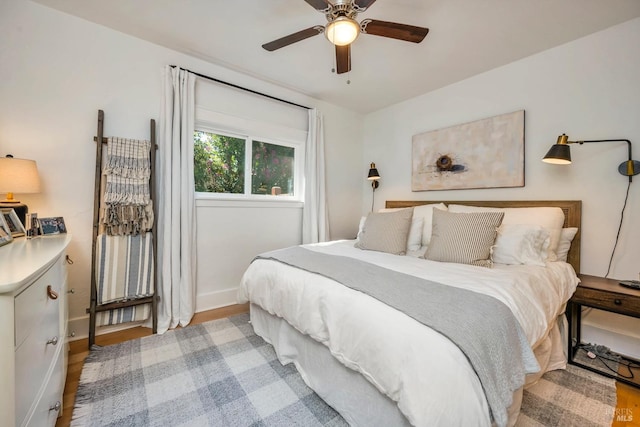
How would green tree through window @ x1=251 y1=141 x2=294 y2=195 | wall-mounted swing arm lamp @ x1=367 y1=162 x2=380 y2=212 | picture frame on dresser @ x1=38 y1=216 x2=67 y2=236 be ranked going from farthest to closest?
wall-mounted swing arm lamp @ x1=367 y1=162 x2=380 y2=212, green tree through window @ x1=251 y1=141 x2=294 y2=195, picture frame on dresser @ x1=38 y1=216 x2=67 y2=236

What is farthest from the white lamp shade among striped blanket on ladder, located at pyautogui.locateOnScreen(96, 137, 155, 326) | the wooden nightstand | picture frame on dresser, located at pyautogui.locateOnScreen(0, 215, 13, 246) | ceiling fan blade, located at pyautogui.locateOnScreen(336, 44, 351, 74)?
the wooden nightstand

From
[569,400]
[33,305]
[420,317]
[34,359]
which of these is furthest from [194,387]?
[569,400]

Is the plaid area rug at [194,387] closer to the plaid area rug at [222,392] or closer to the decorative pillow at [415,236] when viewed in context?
the plaid area rug at [222,392]

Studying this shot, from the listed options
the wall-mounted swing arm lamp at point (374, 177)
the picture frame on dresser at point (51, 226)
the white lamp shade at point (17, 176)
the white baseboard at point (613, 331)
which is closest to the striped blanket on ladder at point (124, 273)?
the picture frame on dresser at point (51, 226)

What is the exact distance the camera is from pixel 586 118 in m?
2.11

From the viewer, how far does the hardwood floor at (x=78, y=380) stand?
134cm

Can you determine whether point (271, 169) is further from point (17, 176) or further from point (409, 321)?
point (409, 321)

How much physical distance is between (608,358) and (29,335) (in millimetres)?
3266

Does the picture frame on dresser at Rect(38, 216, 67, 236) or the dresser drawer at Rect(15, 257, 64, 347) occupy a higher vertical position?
the picture frame on dresser at Rect(38, 216, 67, 236)

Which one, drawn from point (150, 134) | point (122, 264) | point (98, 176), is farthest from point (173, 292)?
point (150, 134)

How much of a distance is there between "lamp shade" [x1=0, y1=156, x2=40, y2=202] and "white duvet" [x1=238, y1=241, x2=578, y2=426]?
148 cm

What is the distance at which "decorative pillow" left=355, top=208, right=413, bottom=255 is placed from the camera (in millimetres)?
2316

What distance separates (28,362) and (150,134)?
1.97 meters

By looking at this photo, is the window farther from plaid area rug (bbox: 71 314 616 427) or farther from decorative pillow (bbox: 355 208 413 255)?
plaid area rug (bbox: 71 314 616 427)
